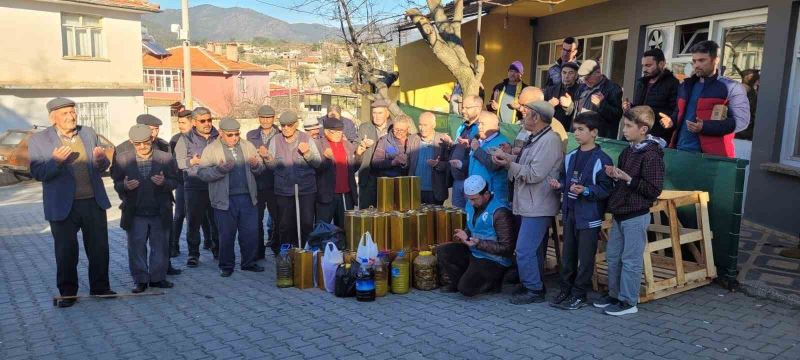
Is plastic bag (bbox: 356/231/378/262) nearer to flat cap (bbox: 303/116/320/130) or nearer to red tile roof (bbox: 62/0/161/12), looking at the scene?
flat cap (bbox: 303/116/320/130)

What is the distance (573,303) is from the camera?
5102 mm

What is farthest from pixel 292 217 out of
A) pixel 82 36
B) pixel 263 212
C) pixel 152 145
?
pixel 82 36

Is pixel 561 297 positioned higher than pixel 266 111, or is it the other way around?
pixel 266 111

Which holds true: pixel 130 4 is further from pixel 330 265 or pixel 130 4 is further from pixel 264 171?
pixel 330 265

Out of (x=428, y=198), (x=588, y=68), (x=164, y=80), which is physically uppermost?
(x=164, y=80)

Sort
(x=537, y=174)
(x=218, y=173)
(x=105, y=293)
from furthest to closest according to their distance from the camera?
(x=218, y=173)
(x=105, y=293)
(x=537, y=174)

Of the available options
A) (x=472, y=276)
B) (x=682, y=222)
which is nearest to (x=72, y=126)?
(x=472, y=276)

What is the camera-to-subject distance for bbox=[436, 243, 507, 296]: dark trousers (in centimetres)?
543

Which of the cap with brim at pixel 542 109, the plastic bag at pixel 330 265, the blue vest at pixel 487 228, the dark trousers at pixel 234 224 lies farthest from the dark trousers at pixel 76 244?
the cap with brim at pixel 542 109

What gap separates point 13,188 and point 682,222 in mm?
16857

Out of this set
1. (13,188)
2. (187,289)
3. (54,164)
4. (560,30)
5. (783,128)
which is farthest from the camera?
(13,188)

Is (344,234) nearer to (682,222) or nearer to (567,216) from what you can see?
(567,216)

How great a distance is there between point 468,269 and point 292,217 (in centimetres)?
237

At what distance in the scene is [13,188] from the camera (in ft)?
52.2
